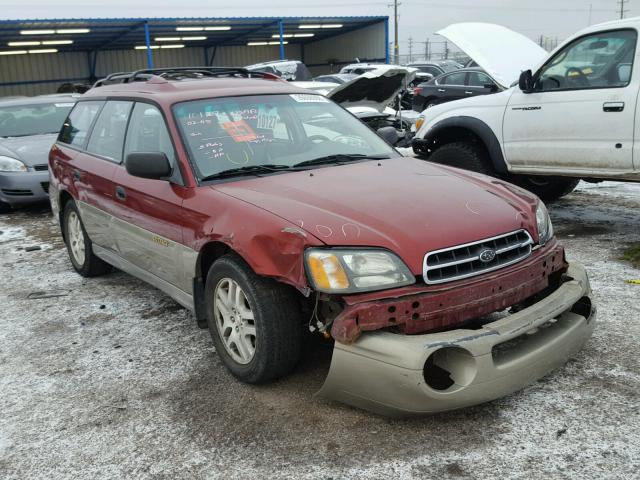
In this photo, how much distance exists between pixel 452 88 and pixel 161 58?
2722 centimetres

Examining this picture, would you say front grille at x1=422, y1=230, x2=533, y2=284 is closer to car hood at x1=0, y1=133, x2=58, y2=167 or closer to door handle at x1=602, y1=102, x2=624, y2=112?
door handle at x1=602, y1=102, x2=624, y2=112

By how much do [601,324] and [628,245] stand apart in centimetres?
198

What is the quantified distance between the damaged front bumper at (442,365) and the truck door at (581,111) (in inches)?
121

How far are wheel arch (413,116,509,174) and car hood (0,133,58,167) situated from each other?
4.84 metres

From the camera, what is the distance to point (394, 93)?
9219 mm

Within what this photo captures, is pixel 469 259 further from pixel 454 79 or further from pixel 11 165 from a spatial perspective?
pixel 454 79

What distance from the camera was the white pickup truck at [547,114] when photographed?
5.45 metres

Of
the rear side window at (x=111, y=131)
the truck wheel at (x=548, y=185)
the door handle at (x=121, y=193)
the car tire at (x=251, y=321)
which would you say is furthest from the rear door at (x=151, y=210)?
the truck wheel at (x=548, y=185)

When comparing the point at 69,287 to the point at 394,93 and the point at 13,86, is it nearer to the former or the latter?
the point at 394,93

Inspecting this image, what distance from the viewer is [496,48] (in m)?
6.97

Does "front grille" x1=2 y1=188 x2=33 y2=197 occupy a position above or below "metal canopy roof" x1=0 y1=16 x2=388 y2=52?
below

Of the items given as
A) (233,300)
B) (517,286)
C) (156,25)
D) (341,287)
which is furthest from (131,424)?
(156,25)

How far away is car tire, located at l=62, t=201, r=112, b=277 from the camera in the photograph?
527cm

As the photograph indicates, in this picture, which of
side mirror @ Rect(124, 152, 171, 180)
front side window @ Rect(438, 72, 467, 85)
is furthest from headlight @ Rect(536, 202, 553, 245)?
front side window @ Rect(438, 72, 467, 85)
